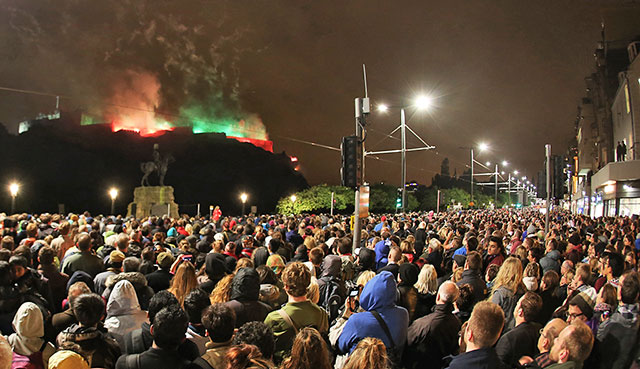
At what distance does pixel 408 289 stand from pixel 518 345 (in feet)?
5.41

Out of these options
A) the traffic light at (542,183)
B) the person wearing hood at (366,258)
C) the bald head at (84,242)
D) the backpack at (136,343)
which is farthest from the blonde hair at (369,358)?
the traffic light at (542,183)

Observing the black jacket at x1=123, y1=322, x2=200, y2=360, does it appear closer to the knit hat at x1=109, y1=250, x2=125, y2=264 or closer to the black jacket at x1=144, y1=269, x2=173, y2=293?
the black jacket at x1=144, y1=269, x2=173, y2=293

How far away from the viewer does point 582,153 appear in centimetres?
7950

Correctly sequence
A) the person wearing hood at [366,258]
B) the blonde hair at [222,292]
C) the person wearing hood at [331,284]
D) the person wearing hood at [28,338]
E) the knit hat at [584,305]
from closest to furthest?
the person wearing hood at [28,338], the knit hat at [584,305], the blonde hair at [222,292], the person wearing hood at [331,284], the person wearing hood at [366,258]

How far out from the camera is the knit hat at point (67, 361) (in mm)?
3496

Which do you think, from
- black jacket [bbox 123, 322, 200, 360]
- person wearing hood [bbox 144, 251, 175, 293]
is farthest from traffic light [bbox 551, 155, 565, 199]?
black jacket [bbox 123, 322, 200, 360]

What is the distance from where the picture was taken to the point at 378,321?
435 centimetres

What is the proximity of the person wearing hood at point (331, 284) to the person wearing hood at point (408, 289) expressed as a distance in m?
0.81

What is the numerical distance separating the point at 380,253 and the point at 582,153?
8166 cm

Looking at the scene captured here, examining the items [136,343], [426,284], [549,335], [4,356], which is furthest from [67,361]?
[426,284]

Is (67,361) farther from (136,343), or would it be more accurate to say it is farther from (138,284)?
(138,284)

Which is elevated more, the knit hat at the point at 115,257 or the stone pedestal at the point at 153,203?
the stone pedestal at the point at 153,203

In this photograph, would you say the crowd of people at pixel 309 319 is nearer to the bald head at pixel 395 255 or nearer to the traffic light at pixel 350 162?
the bald head at pixel 395 255

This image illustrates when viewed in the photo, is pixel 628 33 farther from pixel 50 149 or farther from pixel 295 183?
pixel 50 149
